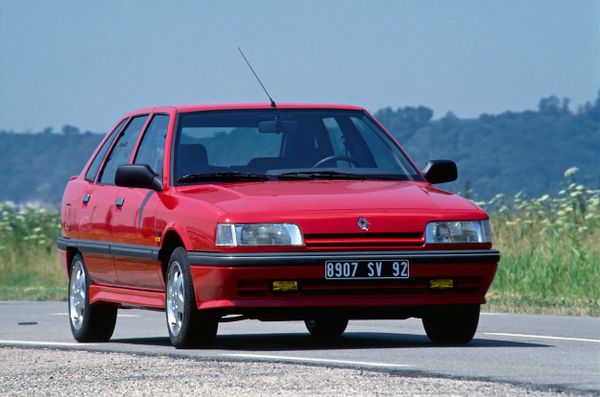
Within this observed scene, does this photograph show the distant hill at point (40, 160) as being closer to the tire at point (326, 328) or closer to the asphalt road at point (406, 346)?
the asphalt road at point (406, 346)

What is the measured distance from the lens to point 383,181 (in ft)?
41.8

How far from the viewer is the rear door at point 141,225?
12.6m

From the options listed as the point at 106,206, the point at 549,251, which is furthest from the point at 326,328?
the point at 549,251

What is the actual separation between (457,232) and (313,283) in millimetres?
1070

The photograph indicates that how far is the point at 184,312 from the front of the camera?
1188 centimetres

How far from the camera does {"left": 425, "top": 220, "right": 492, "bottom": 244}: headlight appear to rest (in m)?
11.8

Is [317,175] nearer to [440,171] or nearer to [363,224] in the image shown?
[440,171]

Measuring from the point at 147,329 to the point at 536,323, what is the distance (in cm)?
348

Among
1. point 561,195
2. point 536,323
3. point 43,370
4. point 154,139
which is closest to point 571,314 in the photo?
point 536,323

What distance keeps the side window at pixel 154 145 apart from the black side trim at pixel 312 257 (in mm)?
1435

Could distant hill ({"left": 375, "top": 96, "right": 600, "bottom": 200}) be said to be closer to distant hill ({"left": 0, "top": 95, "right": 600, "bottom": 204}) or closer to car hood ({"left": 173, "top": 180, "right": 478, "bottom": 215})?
distant hill ({"left": 0, "top": 95, "right": 600, "bottom": 204})

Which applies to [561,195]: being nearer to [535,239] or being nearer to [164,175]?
[535,239]

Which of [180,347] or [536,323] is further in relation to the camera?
[536,323]

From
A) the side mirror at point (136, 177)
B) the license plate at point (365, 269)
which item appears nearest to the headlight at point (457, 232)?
the license plate at point (365, 269)
